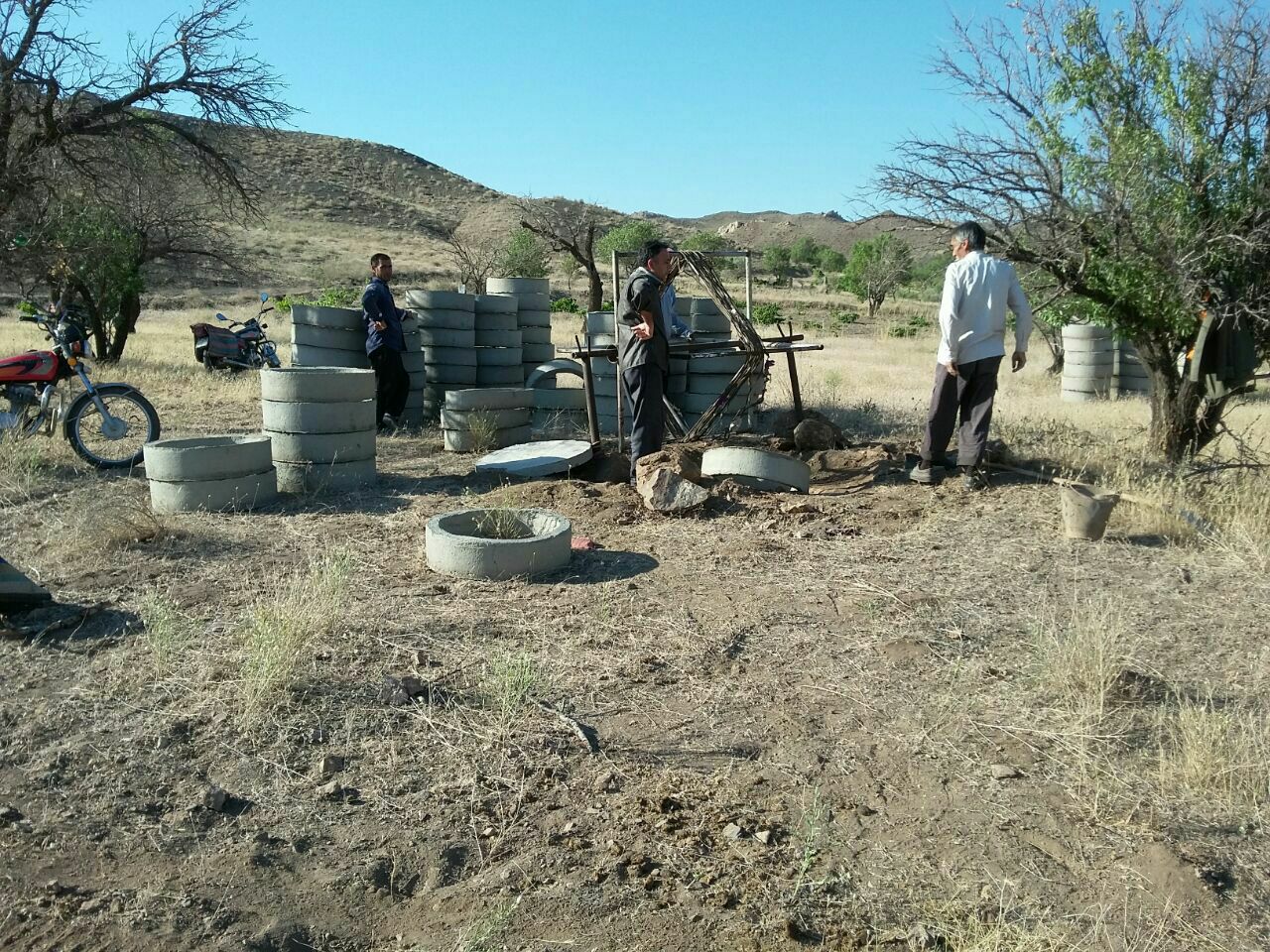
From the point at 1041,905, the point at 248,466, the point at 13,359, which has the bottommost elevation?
the point at 1041,905

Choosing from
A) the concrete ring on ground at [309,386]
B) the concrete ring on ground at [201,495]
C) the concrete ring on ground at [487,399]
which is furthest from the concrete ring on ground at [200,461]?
the concrete ring on ground at [487,399]

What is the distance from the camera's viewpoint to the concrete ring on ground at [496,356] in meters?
11.7

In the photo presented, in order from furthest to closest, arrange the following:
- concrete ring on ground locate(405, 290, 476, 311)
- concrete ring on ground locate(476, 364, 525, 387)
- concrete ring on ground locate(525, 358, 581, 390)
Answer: concrete ring on ground locate(476, 364, 525, 387) < concrete ring on ground locate(405, 290, 476, 311) < concrete ring on ground locate(525, 358, 581, 390)

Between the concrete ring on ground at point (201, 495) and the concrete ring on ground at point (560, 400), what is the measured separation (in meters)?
4.21

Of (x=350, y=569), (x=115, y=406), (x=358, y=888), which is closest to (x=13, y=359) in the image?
(x=115, y=406)

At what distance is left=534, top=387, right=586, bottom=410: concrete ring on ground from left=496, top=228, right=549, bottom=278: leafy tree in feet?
90.3

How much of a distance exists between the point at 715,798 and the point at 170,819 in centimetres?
179

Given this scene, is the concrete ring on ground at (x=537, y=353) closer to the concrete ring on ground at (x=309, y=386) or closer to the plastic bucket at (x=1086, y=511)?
the concrete ring on ground at (x=309, y=386)

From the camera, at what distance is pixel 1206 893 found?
3.07m

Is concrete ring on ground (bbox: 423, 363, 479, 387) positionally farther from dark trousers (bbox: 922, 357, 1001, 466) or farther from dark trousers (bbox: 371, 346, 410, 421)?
dark trousers (bbox: 922, 357, 1001, 466)

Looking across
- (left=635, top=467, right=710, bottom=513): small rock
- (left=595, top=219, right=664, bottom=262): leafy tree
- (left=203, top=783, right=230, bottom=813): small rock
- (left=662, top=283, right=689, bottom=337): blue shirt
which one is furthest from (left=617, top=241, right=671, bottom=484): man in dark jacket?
(left=595, top=219, right=664, bottom=262): leafy tree

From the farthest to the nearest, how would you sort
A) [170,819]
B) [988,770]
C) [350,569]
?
1. [350,569]
2. [988,770]
3. [170,819]

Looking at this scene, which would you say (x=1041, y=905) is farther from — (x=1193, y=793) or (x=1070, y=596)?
(x=1070, y=596)

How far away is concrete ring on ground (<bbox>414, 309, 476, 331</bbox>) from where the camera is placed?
11.4 m
